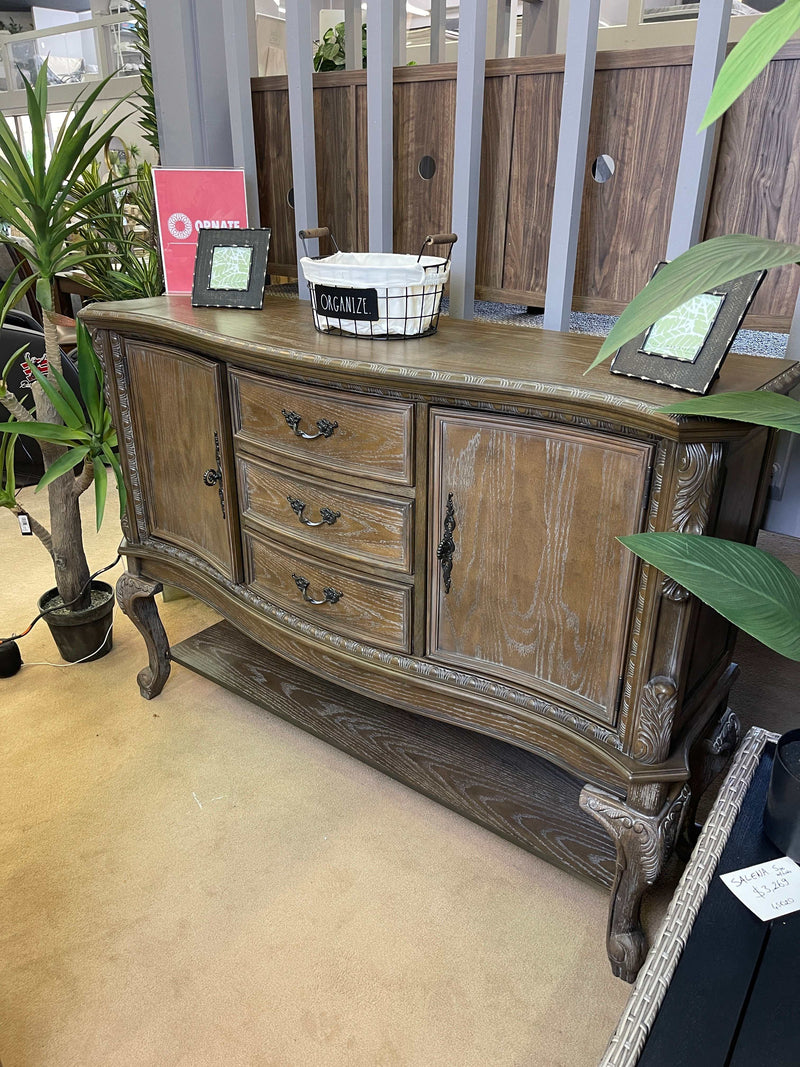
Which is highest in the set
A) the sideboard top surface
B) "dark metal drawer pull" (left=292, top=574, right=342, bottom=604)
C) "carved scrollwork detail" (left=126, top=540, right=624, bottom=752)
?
the sideboard top surface

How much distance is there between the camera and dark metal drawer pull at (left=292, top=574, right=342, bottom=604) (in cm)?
140

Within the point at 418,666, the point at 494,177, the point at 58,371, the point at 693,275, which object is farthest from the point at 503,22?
the point at 693,275

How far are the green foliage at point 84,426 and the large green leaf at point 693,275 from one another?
146cm

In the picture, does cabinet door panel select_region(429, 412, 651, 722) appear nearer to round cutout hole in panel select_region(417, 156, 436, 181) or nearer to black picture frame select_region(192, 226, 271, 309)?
black picture frame select_region(192, 226, 271, 309)

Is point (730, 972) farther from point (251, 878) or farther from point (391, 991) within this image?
point (251, 878)

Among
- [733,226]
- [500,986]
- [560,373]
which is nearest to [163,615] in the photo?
[500,986]

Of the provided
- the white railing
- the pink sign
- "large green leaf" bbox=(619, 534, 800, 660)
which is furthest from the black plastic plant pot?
the white railing

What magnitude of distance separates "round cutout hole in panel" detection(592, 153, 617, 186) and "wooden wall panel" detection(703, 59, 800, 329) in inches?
7.6

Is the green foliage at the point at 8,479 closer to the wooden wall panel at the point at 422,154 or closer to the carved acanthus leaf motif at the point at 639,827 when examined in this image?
the wooden wall panel at the point at 422,154

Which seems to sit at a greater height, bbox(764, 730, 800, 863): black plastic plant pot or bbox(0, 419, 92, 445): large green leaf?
bbox(0, 419, 92, 445): large green leaf

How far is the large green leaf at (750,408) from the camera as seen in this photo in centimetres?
75

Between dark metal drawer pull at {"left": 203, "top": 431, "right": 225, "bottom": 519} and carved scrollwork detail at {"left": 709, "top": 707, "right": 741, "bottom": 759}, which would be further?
dark metal drawer pull at {"left": 203, "top": 431, "right": 225, "bottom": 519}

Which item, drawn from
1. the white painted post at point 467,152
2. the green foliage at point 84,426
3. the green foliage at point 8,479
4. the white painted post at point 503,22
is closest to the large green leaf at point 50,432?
the green foliage at point 84,426

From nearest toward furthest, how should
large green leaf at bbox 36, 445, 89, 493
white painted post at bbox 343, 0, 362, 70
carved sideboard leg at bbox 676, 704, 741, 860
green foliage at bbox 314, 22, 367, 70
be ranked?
carved sideboard leg at bbox 676, 704, 741, 860 < large green leaf at bbox 36, 445, 89, 493 < white painted post at bbox 343, 0, 362, 70 < green foliage at bbox 314, 22, 367, 70
